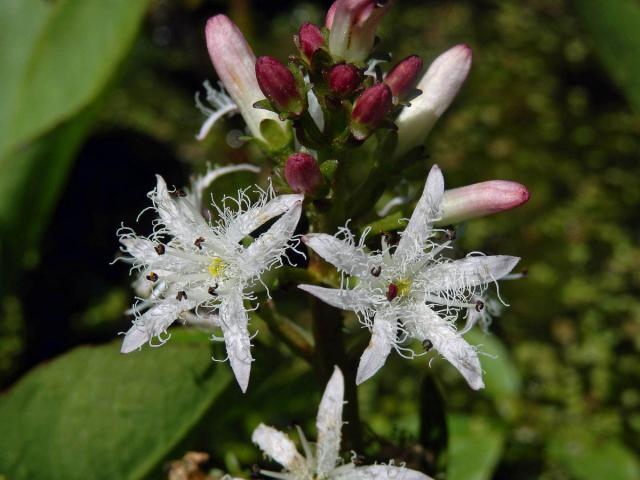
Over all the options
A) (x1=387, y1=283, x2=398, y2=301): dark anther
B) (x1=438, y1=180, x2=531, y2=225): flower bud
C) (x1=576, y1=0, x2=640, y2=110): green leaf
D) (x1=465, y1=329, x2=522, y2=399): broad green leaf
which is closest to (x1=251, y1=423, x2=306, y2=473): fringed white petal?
(x1=387, y1=283, x2=398, y2=301): dark anther

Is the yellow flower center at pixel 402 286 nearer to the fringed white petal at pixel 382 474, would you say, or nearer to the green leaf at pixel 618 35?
the fringed white petal at pixel 382 474

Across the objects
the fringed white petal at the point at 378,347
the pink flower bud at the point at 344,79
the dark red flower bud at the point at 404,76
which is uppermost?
the pink flower bud at the point at 344,79

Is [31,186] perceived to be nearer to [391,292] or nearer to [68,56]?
[68,56]

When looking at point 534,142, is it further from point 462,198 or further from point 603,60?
point 462,198

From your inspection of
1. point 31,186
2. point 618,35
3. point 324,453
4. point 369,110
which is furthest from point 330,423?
point 618,35

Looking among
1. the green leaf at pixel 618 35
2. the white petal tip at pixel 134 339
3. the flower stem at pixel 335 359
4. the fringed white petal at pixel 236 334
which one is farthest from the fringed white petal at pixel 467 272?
the green leaf at pixel 618 35

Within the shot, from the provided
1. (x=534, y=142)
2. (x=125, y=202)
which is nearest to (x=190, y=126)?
(x=125, y=202)

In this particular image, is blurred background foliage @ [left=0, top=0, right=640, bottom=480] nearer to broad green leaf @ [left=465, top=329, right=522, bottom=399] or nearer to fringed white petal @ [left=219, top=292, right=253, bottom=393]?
broad green leaf @ [left=465, top=329, right=522, bottom=399]
